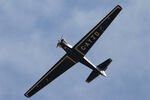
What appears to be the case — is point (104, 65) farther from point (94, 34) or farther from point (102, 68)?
point (94, 34)

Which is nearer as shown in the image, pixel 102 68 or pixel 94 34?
pixel 94 34

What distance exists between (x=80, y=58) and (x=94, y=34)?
201 inches

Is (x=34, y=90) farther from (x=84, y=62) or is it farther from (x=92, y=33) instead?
(x=92, y=33)

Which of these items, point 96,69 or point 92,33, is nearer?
point 92,33

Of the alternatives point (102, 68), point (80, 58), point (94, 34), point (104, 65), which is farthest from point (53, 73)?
point (94, 34)

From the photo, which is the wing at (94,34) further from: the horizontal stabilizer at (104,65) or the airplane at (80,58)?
the horizontal stabilizer at (104,65)

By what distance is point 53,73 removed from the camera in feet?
237

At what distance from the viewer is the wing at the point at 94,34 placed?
214 feet

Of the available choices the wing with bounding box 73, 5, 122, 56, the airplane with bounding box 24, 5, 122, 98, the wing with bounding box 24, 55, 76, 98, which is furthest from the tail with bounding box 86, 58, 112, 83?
the wing with bounding box 73, 5, 122, 56

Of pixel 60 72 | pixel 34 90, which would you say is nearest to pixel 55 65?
pixel 60 72

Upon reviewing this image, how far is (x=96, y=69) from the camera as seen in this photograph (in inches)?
2817

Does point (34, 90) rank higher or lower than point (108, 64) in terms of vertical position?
higher

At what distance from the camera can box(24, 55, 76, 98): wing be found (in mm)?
69762

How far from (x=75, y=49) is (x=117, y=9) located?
9.81m
